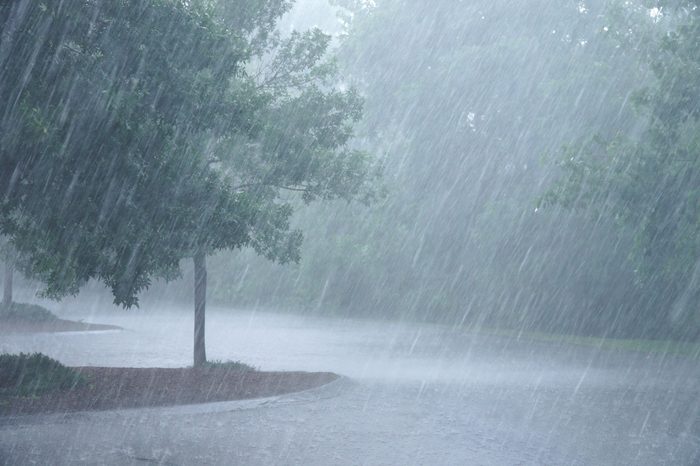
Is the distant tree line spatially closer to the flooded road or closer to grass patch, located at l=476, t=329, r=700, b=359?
grass patch, located at l=476, t=329, r=700, b=359

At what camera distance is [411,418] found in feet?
35.4

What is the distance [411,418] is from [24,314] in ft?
75.9

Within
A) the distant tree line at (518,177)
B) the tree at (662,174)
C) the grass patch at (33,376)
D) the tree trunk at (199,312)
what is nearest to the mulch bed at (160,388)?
the grass patch at (33,376)

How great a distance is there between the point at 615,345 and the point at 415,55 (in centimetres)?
2184

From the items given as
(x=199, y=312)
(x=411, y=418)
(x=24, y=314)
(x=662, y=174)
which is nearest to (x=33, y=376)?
(x=199, y=312)

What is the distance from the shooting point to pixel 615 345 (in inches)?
1009

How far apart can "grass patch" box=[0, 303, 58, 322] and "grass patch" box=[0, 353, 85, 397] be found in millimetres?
18428

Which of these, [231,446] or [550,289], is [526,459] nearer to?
[231,446]

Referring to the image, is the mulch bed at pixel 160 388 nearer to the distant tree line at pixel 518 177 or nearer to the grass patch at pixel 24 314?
the distant tree line at pixel 518 177

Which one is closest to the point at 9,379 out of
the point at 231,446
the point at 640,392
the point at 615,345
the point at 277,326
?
the point at 231,446

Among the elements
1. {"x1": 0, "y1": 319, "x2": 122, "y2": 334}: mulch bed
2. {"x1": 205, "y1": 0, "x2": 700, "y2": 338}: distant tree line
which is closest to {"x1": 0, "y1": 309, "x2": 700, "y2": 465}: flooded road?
{"x1": 0, "y1": 319, "x2": 122, "y2": 334}: mulch bed

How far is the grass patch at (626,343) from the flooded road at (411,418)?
95.1 inches

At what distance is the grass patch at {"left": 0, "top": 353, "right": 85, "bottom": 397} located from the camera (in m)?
11.3

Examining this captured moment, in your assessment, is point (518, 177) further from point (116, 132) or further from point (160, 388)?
point (116, 132)
